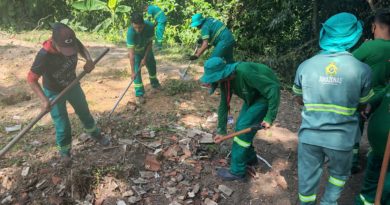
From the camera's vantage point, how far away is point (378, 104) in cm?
365

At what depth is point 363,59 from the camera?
3.82 metres

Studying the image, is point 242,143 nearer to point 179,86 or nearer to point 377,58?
point 377,58

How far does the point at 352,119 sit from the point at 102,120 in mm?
3849

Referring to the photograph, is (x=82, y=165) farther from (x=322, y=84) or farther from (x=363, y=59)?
(x=363, y=59)

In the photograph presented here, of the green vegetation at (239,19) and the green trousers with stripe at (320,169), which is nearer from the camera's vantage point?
the green trousers with stripe at (320,169)

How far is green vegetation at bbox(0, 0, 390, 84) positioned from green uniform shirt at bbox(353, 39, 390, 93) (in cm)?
368

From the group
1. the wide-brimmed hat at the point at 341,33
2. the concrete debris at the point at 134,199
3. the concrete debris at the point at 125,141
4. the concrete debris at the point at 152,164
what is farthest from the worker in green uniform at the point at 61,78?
the wide-brimmed hat at the point at 341,33

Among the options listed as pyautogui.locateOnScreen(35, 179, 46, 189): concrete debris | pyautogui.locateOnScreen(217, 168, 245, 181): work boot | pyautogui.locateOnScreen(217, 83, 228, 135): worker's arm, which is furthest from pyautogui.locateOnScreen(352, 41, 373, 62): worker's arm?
pyautogui.locateOnScreen(35, 179, 46, 189): concrete debris

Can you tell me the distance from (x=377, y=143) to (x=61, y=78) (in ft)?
11.5

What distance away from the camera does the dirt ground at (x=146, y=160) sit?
424cm

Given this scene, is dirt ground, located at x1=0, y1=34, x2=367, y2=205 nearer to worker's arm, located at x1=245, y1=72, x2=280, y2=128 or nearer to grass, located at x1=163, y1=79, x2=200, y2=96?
grass, located at x1=163, y1=79, x2=200, y2=96

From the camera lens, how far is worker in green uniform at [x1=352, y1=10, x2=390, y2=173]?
12.3ft

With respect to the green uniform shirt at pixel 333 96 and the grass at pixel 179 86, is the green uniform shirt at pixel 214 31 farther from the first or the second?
the green uniform shirt at pixel 333 96

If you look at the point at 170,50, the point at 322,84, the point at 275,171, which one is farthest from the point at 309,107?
the point at 170,50
